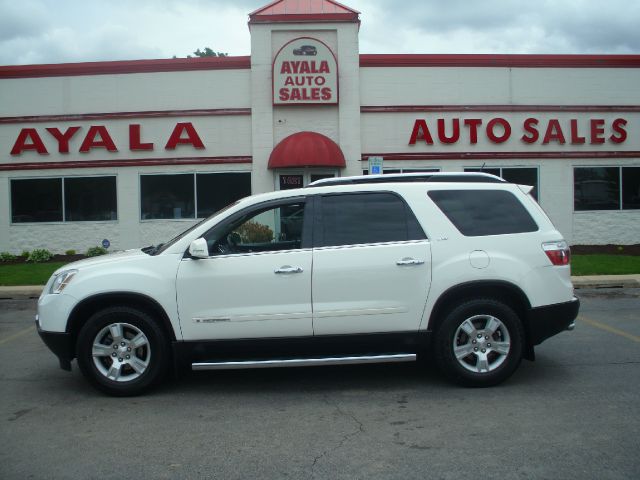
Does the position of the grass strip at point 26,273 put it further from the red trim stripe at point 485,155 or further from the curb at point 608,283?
the curb at point 608,283

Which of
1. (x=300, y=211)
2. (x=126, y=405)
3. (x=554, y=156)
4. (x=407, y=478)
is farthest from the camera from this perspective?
(x=554, y=156)

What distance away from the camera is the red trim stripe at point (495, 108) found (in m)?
19.2

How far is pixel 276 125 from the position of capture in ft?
62.4

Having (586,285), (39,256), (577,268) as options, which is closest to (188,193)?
(39,256)

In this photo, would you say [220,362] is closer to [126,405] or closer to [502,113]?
[126,405]

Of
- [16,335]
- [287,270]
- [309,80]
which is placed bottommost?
[16,335]

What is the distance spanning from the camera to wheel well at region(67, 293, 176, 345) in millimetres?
5863

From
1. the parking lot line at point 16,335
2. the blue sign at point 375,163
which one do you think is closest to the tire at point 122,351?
the parking lot line at point 16,335

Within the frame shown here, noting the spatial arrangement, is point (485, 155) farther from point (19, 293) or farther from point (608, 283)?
point (19, 293)

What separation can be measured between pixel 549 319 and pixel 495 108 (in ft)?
47.2

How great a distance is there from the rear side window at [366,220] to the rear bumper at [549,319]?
1.26 meters

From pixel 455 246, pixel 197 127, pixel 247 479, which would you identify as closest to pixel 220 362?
pixel 247 479

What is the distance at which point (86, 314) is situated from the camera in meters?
6.05

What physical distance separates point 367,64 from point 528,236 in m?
14.0
